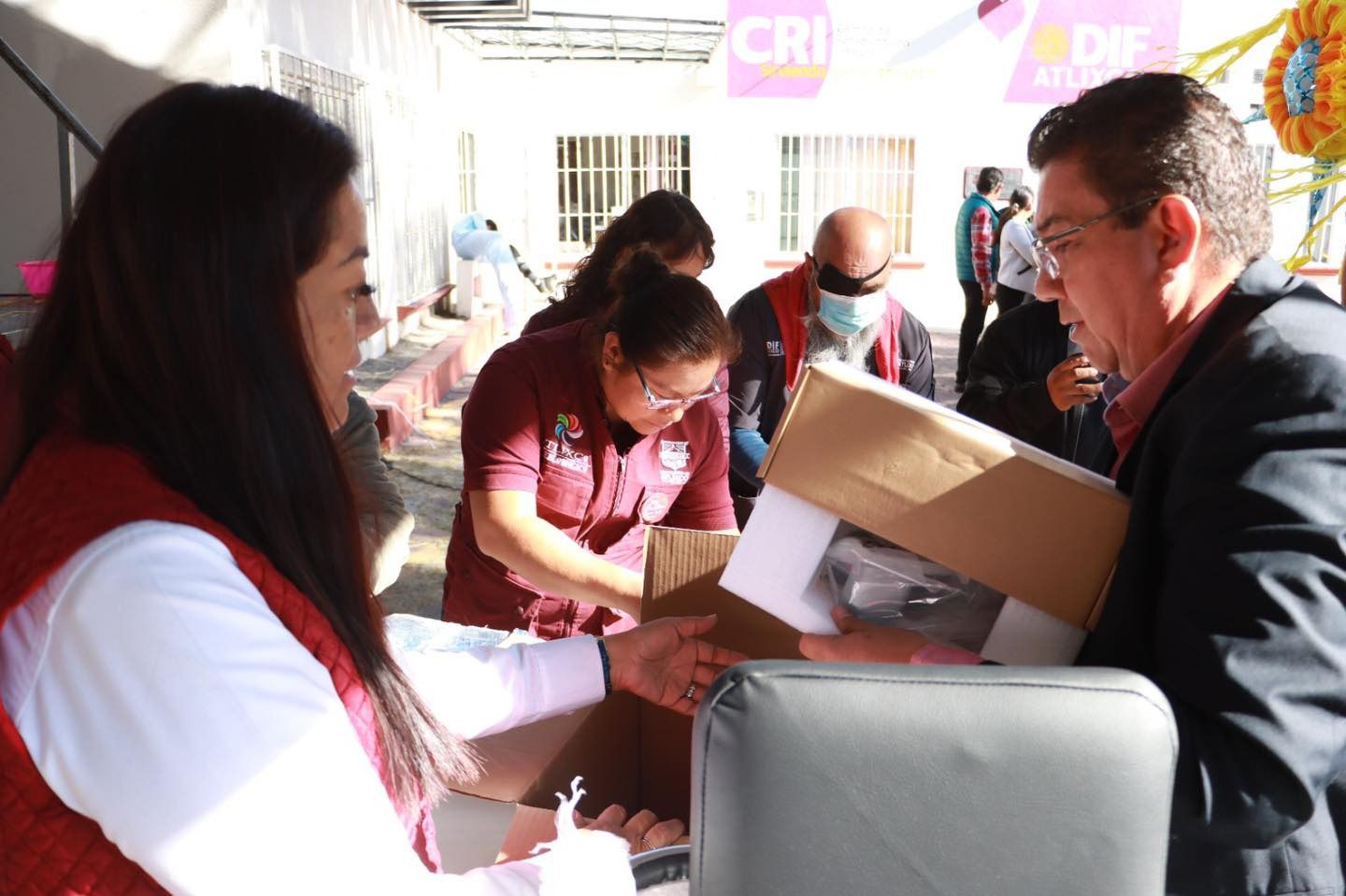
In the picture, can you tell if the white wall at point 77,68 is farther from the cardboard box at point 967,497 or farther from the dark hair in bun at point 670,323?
the cardboard box at point 967,497

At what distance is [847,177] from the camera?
1316cm

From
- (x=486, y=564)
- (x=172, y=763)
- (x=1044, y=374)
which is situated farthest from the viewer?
(x=1044, y=374)

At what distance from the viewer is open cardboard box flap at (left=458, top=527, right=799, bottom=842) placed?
4.46 ft

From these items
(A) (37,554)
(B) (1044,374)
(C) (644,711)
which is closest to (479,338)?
(B) (1044,374)

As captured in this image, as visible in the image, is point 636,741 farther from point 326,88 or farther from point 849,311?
point 326,88

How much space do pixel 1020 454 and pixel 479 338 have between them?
9778mm

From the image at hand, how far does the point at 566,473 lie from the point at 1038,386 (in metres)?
1.32

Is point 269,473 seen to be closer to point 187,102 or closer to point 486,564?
point 187,102

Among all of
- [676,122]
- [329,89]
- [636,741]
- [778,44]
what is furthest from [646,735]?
[676,122]

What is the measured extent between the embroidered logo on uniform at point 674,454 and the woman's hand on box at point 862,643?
0.93 metres

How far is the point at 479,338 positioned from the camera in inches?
412

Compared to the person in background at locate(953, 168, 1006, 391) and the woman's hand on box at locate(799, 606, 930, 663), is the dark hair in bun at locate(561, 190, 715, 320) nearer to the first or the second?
the woman's hand on box at locate(799, 606, 930, 663)

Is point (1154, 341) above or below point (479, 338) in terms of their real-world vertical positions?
above

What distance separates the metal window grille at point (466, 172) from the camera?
13.1 metres
